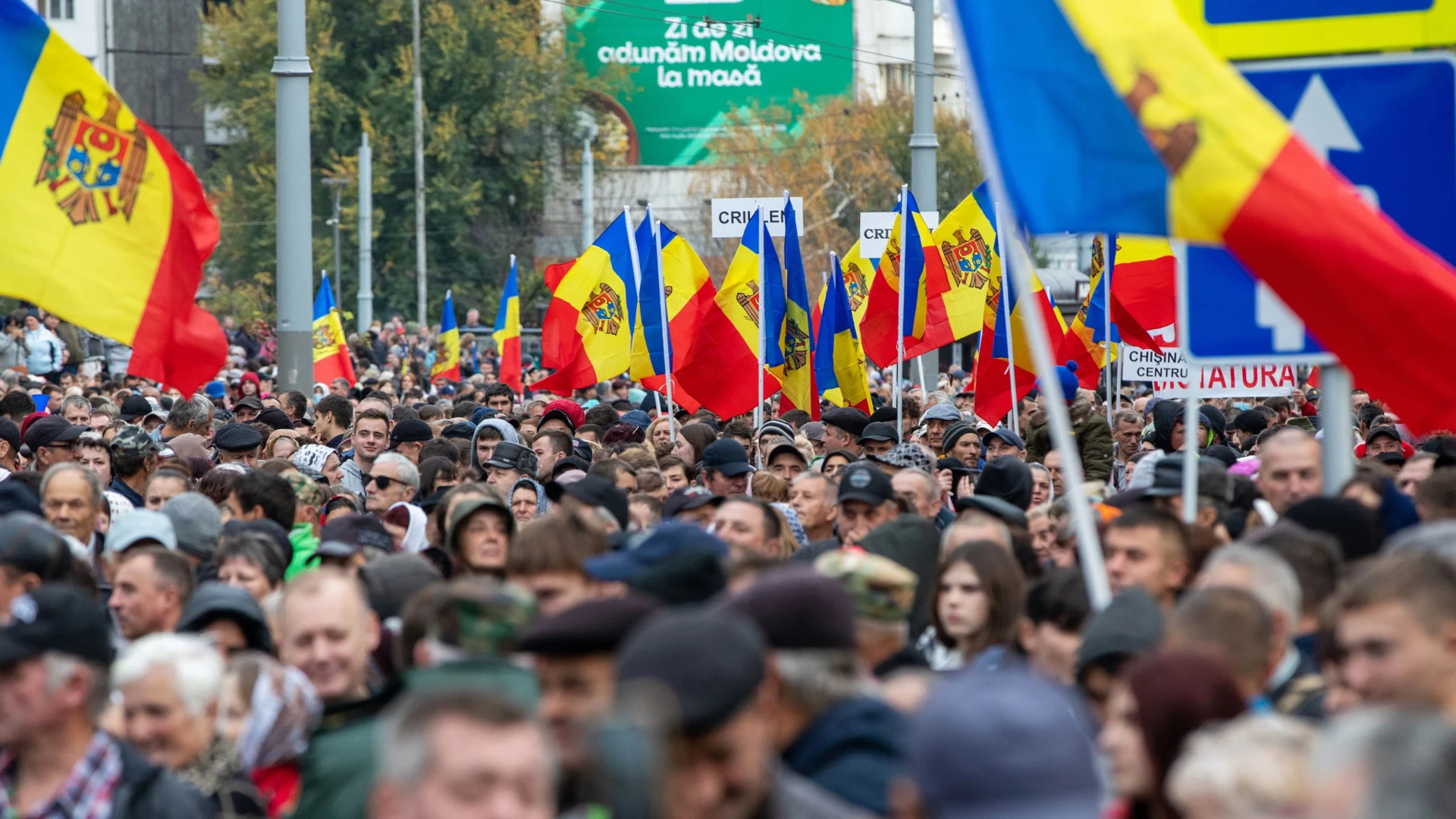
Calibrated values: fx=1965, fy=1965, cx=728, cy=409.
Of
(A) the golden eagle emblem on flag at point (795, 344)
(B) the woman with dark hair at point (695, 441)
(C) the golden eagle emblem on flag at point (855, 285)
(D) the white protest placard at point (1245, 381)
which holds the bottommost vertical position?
(B) the woman with dark hair at point (695, 441)

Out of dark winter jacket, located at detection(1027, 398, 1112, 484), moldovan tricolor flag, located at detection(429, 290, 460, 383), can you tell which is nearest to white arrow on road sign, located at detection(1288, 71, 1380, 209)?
dark winter jacket, located at detection(1027, 398, 1112, 484)

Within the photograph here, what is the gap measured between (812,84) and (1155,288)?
5828 centimetres

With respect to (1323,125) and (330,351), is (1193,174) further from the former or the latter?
(330,351)

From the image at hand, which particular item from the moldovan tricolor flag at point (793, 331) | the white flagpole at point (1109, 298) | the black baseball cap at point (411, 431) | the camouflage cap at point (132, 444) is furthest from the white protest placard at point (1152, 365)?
the camouflage cap at point (132, 444)

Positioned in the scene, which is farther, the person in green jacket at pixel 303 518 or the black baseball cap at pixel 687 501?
the black baseball cap at pixel 687 501

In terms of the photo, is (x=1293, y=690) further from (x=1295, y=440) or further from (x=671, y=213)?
(x=671, y=213)

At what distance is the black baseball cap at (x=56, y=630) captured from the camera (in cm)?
Result: 469

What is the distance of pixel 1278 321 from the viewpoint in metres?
5.69

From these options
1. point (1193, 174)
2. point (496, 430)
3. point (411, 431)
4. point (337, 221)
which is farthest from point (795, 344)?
point (337, 221)

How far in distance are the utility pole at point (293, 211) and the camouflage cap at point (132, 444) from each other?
20.2 feet

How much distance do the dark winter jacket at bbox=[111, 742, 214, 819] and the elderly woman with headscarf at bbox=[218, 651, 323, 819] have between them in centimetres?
53

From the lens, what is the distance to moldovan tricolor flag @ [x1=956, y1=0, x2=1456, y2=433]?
532 cm

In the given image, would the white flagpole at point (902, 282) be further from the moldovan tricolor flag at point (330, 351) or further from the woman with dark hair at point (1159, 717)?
the woman with dark hair at point (1159, 717)

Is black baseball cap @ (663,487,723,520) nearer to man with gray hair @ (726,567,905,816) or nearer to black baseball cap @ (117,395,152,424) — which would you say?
man with gray hair @ (726,567,905,816)
